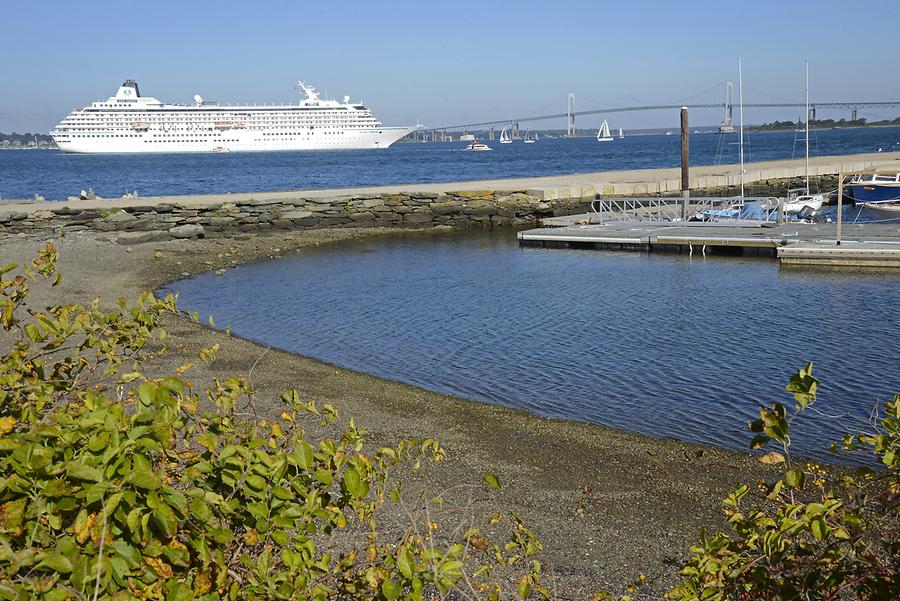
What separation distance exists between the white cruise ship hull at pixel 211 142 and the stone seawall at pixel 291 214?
80.1 meters

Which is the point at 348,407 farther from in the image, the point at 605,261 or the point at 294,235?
the point at 294,235

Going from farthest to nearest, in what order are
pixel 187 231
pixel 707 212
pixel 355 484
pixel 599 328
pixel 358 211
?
pixel 358 211 < pixel 707 212 < pixel 187 231 < pixel 599 328 < pixel 355 484

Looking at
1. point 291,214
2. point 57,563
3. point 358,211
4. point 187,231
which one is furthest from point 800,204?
point 57,563

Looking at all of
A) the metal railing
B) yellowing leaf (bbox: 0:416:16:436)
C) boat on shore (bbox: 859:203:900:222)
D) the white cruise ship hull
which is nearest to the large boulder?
the metal railing

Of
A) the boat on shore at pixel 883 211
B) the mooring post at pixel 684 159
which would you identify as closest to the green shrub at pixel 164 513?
the mooring post at pixel 684 159

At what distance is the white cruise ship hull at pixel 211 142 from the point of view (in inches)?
4013

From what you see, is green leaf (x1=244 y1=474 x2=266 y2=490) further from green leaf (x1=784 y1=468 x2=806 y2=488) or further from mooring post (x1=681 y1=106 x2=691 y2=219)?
mooring post (x1=681 y1=106 x2=691 y2=219)

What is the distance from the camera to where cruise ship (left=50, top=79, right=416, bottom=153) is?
333 ft

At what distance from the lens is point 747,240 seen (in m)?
19.3

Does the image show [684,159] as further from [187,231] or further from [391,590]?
[391,590]

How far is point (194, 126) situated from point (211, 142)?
2617 mm

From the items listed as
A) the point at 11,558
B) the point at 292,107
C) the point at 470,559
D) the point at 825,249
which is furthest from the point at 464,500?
the point at 292,107

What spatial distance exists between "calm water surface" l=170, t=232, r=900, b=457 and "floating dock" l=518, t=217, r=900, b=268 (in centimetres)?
60

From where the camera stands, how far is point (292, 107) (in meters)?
105
